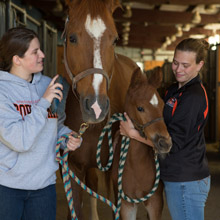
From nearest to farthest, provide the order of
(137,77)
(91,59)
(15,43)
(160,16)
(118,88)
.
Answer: (15,43), (91,59), (137,77), (118,88), (160,16)

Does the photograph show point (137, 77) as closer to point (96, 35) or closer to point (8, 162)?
point (96, 35)

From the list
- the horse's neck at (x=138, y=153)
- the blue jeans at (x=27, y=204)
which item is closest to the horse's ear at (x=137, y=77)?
the horse's neck at (x=138, y=153)

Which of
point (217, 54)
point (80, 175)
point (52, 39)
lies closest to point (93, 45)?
point (80, 175)

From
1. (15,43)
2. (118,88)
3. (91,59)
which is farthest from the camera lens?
(118,88)

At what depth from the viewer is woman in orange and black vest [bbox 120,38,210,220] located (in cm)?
154

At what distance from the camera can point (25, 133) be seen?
1.26 m

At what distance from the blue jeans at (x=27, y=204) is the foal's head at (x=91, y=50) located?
1.34ft

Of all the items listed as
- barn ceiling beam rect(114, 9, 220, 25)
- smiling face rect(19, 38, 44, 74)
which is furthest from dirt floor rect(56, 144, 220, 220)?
barn ceiling beam rect(114, 9, 220, 25)

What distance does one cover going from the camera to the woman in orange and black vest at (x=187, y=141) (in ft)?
5.04

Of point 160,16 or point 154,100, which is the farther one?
point 160,16

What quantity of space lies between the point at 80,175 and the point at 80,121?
0.36 meters

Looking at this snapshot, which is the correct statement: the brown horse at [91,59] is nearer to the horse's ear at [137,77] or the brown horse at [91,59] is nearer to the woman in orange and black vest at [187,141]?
the horse's ear at [137,77]

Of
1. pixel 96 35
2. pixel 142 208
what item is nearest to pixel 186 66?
pixel 96 35

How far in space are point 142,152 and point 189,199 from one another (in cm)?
34
